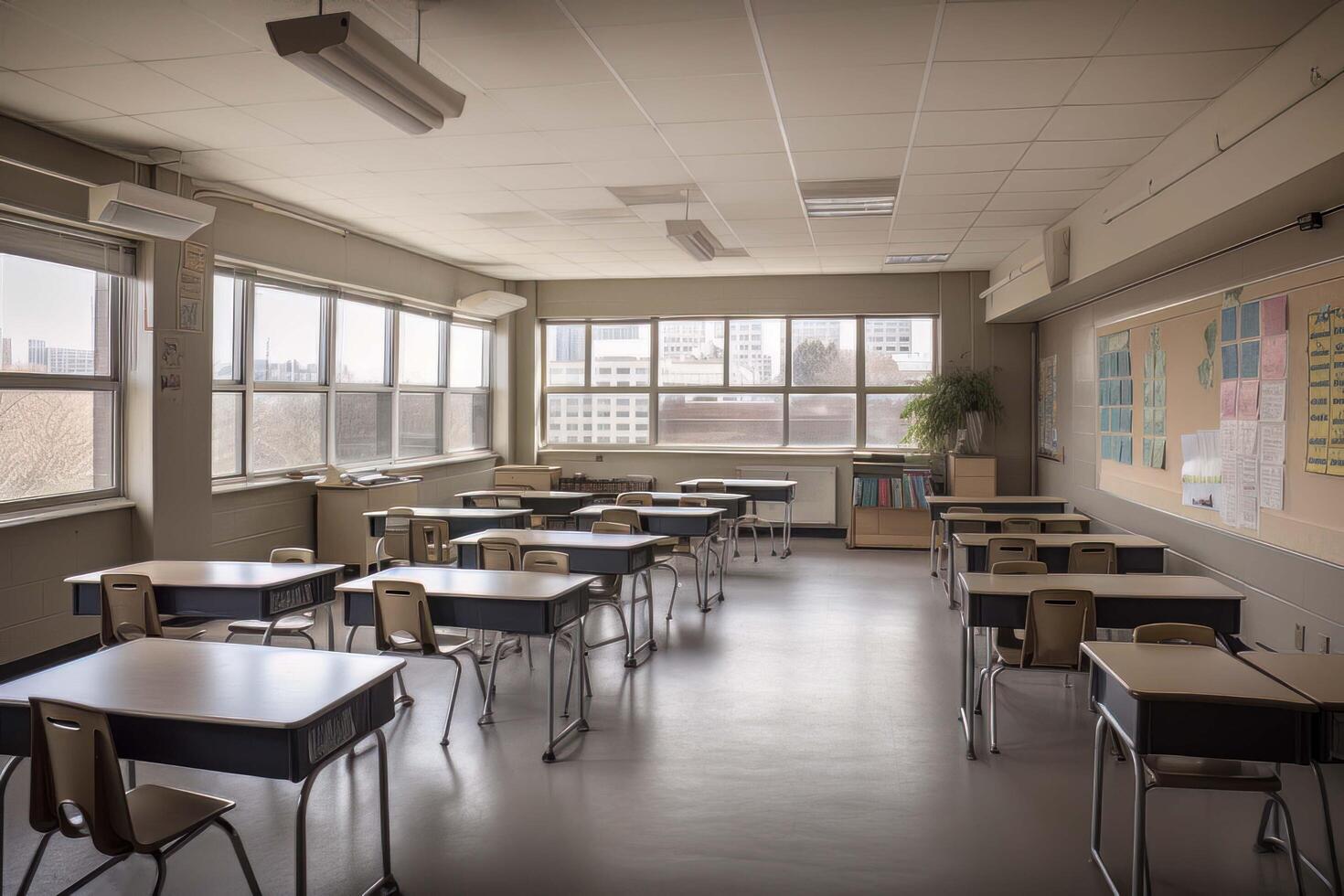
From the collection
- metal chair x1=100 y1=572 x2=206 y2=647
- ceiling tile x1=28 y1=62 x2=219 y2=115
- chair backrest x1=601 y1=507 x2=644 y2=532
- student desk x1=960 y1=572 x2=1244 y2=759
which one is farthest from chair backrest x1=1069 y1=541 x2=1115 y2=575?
ceiling tile x1=28 y1=62 x2=219 y2=115

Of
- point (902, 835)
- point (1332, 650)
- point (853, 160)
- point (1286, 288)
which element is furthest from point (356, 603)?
point (1286, 288)

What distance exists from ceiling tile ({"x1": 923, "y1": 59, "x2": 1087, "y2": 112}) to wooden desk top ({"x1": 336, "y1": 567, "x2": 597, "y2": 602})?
3102 millimetres

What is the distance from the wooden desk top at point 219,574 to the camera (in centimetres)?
435

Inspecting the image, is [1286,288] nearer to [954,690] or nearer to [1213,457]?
[1213,457]

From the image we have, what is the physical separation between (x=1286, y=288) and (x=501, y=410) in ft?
30.5

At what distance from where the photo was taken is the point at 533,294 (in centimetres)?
1232

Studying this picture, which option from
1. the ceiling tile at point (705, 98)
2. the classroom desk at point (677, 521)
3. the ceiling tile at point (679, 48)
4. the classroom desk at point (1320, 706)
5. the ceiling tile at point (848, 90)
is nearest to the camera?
the classroom desk at point (1320, 706)

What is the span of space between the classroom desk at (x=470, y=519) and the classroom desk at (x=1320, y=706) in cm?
523

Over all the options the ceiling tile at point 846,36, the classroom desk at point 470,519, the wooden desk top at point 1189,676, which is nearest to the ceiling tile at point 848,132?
the ceiling tile at point 846,36

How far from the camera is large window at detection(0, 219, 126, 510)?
5461 millimetres

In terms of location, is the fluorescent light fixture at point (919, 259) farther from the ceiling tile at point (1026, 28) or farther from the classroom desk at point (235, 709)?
the classroom desk at point (235, 709)

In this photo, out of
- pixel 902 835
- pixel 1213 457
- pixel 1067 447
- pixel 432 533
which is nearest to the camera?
pixel 902 835

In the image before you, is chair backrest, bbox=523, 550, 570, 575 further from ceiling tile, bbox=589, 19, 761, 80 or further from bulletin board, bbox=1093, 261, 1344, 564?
bulletin board, bbox=1093, 261, 1344, 564

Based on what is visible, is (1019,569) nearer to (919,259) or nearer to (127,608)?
(127,608)
